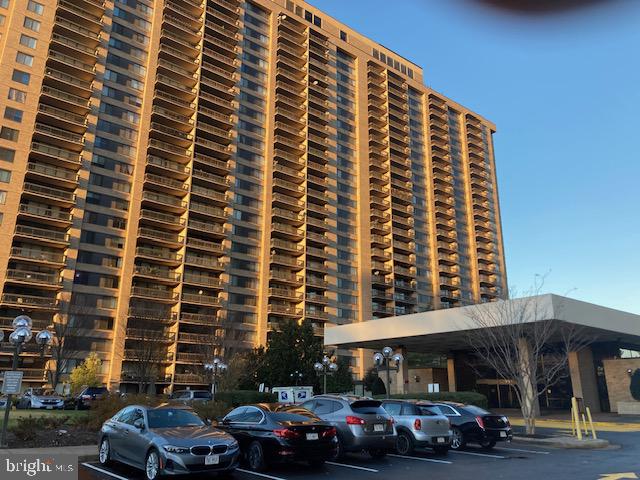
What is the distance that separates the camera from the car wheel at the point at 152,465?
10.4 m

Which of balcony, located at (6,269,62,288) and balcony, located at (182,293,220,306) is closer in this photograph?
balcony, located at (6,269,62,288)

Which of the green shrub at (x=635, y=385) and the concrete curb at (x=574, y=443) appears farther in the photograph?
the green shrub at (x=635, y=385)

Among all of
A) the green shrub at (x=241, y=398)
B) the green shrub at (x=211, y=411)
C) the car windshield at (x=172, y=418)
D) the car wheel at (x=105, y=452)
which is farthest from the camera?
the green shrub at (x=241, y=398)

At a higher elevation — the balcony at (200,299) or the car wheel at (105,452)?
the balcony at (200,299)

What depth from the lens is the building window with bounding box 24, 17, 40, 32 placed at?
57.6 meters

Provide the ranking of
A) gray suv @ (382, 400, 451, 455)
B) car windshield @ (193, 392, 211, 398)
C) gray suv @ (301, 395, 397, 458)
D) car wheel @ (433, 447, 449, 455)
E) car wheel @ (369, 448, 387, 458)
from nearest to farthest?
gray suv @ (301, 395, 397, 458) < car wheel @ (369, 448, 387, 458) < gray suv @ (382, 400, 451, 455) < car wheel @ (433, 447, 449, 455) < car windshield @ (193, 392, 211, 398)

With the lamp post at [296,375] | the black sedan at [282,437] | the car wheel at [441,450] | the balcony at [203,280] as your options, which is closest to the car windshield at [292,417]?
the black sedan at [282,437]

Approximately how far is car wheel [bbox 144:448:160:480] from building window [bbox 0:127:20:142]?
53.7 m

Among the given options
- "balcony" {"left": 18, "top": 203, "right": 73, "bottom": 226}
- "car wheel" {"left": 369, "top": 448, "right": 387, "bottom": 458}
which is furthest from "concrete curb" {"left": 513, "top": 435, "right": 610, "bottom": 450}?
"balcony" {"left": 18, "top": 203, "right": 73, "bottom": 226}

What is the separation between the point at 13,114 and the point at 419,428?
184 ft

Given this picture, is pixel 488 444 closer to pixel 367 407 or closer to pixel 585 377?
pixel 367 407

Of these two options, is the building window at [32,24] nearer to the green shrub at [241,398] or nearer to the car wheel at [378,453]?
the green shrub at [241,398]
